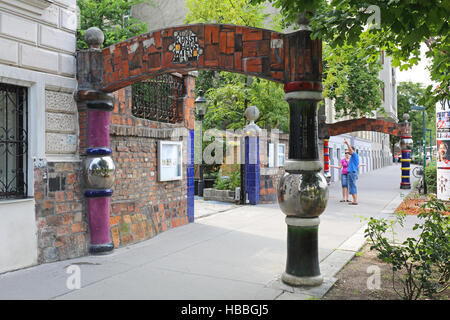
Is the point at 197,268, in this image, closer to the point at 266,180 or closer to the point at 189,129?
the point at 189,129

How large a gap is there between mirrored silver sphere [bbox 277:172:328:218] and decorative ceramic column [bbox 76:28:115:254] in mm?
2918

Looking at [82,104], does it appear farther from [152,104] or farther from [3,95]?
[152,104]

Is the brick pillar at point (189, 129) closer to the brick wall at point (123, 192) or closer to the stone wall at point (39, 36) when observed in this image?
the brick wall at point (123, 192)

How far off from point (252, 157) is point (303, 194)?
7.82m

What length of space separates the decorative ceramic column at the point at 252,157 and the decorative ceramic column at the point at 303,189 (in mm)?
7521

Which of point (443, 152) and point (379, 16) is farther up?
point (379, 16)

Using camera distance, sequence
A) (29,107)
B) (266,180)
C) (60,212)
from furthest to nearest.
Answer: (266,180) < (60,212) < (29,107)

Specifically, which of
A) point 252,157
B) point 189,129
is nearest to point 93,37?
point 189,129

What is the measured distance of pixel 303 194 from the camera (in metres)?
4.66

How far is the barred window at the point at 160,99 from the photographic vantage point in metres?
7.83

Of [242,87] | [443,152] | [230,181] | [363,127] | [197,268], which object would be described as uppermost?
[242,87]

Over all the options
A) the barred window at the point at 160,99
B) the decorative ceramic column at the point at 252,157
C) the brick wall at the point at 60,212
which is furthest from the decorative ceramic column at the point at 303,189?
the decorative ceramic column at the point at 252,157

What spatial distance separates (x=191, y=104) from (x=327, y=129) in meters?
10.5

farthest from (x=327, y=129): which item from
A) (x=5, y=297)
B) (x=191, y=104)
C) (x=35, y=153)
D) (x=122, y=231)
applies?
(x=5, y=297)
